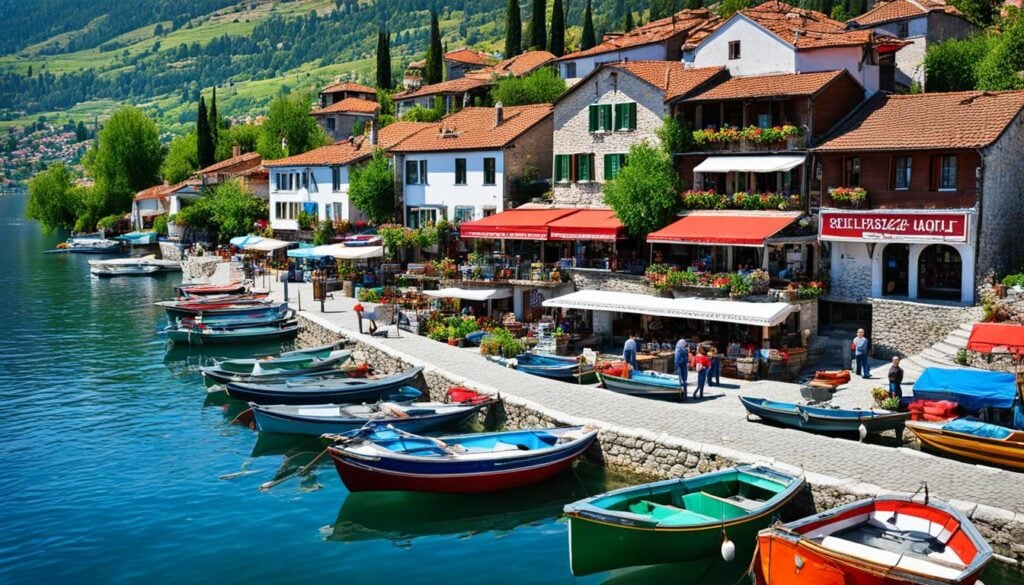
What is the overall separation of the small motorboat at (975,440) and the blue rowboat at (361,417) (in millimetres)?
12546

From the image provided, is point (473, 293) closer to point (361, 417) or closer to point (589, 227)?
point (589, 227)

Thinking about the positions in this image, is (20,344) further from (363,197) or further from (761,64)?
(761,64)

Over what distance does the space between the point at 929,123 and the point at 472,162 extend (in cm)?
2435

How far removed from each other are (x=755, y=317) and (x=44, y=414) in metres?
25.2

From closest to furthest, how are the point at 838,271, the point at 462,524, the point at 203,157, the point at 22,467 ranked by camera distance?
the point at 462,524
the point at 22,467
the point at 838,271
the point at 203,157

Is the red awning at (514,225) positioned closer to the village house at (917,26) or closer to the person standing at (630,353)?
the person standing at (630,353)

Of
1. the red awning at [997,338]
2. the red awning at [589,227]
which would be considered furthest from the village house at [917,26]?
the red awning at [997,338]

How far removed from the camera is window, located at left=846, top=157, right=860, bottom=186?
37125mm

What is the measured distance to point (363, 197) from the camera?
5831 centimetres

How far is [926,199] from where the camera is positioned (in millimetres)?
34969

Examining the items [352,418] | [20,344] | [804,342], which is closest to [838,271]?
[804,342]

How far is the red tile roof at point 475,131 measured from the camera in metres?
51.7

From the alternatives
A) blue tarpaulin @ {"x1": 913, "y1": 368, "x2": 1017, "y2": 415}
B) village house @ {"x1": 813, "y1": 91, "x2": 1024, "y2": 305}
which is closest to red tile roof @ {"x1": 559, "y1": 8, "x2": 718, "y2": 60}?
village house @ {"x1": 813, "y1": 91, "x2": 1024, "y2": 305}

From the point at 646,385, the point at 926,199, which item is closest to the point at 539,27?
the point at 926,199
